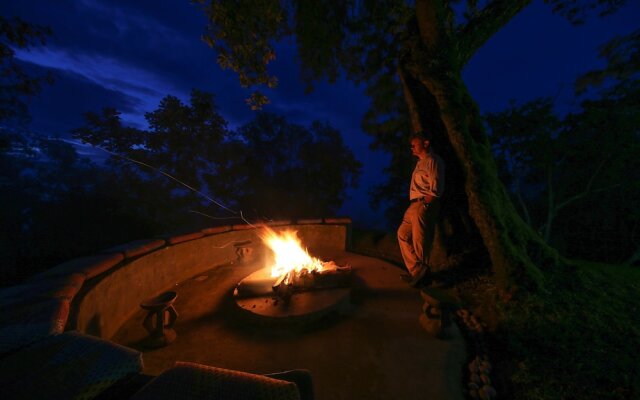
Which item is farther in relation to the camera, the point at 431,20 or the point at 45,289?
the point at 431,20

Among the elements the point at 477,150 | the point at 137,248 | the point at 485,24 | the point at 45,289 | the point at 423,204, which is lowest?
the point at 45,289

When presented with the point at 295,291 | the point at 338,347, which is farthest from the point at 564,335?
the point at 295,291

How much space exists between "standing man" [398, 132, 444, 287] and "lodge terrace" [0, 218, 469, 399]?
53cm

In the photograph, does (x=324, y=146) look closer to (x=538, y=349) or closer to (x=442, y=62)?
(x=442, y=62)

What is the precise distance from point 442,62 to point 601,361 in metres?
5.56

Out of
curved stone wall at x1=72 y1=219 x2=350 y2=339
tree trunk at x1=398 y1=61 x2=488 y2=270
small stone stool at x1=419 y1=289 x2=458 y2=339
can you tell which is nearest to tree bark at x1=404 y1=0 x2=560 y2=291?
tree trunk at x1=398 y1=61 x2=488 y2=270

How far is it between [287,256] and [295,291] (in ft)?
4.49

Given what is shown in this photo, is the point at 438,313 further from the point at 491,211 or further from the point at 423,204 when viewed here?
the point at 491,211

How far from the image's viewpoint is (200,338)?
352 cm

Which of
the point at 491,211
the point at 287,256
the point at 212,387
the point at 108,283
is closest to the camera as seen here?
the point at 212,387

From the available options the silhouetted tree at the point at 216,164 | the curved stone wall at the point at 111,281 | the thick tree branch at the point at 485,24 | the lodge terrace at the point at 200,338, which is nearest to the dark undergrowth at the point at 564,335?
the lodge terrace at the point at 200,338

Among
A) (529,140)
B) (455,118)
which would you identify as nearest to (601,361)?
(455,118)

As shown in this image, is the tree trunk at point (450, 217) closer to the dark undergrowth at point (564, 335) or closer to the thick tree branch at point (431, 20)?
the dark undergrowth at point (564, 335)

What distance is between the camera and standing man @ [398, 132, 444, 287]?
4.73 meters
